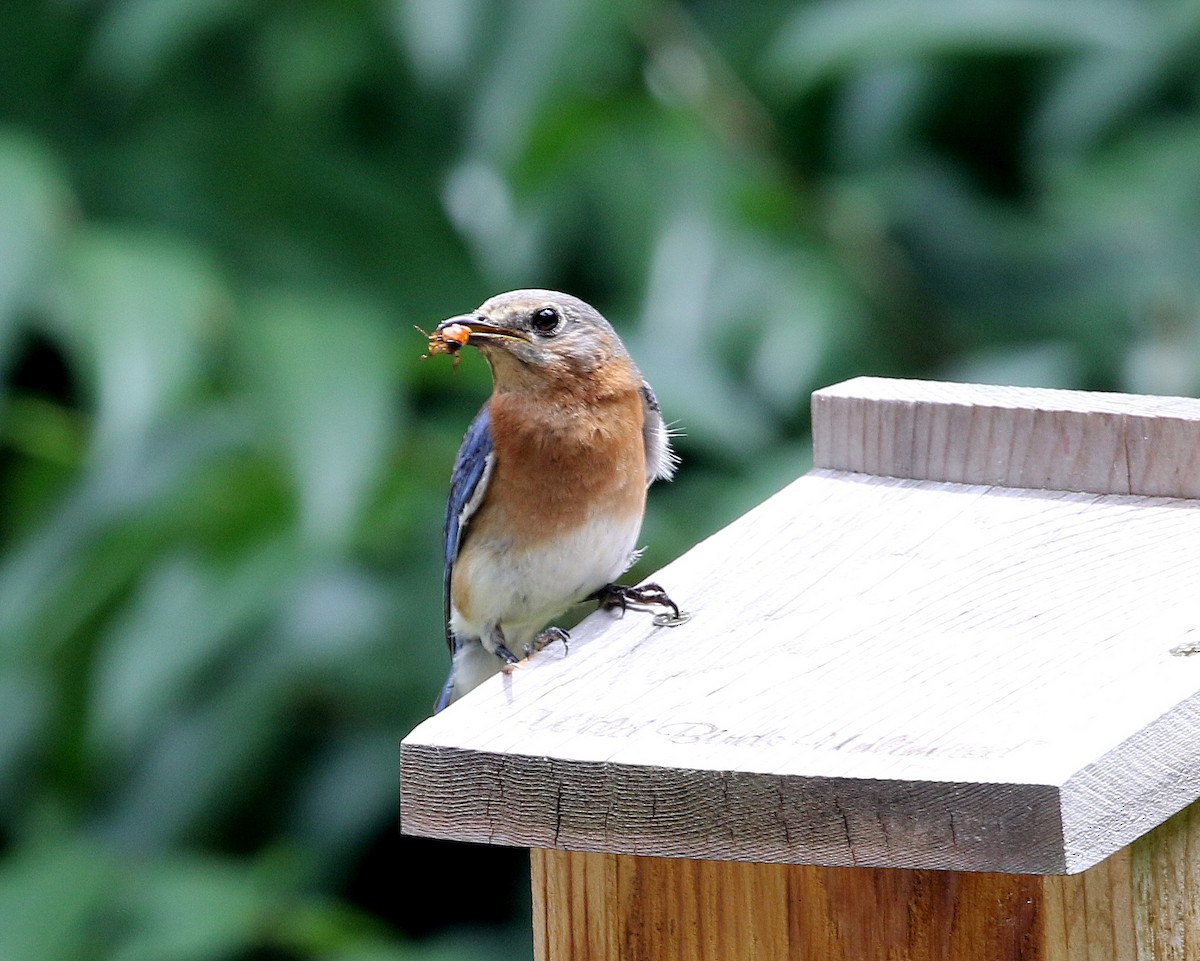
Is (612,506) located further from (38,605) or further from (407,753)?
(38,605)

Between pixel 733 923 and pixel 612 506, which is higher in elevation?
pixel 612 506

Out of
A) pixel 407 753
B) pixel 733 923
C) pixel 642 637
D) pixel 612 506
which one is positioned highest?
pixel 612 506

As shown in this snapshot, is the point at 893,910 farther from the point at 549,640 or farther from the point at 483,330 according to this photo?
the point at 483,330

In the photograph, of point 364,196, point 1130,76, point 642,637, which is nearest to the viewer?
point 642,637

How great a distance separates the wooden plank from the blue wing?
60 cm

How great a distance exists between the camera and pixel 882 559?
264 centimetres

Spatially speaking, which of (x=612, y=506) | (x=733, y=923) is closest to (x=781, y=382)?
(x=612, y=506)

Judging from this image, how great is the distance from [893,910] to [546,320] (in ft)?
4.21

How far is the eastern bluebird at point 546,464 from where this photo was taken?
3203 millimetres

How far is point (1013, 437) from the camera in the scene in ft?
9.38

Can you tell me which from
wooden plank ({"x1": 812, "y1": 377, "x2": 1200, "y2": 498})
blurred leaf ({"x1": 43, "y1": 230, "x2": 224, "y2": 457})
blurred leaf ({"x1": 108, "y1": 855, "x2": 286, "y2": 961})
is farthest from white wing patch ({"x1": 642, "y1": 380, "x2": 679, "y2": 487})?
blurred leaf ({"x1": 108, "y1": 855, "x2": 286, "y2": 961})

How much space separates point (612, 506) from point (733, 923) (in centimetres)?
105

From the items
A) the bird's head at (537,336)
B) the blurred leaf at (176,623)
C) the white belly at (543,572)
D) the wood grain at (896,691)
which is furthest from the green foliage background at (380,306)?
the wood grain at (896,691)

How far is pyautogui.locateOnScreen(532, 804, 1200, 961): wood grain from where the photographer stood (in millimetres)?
2184
